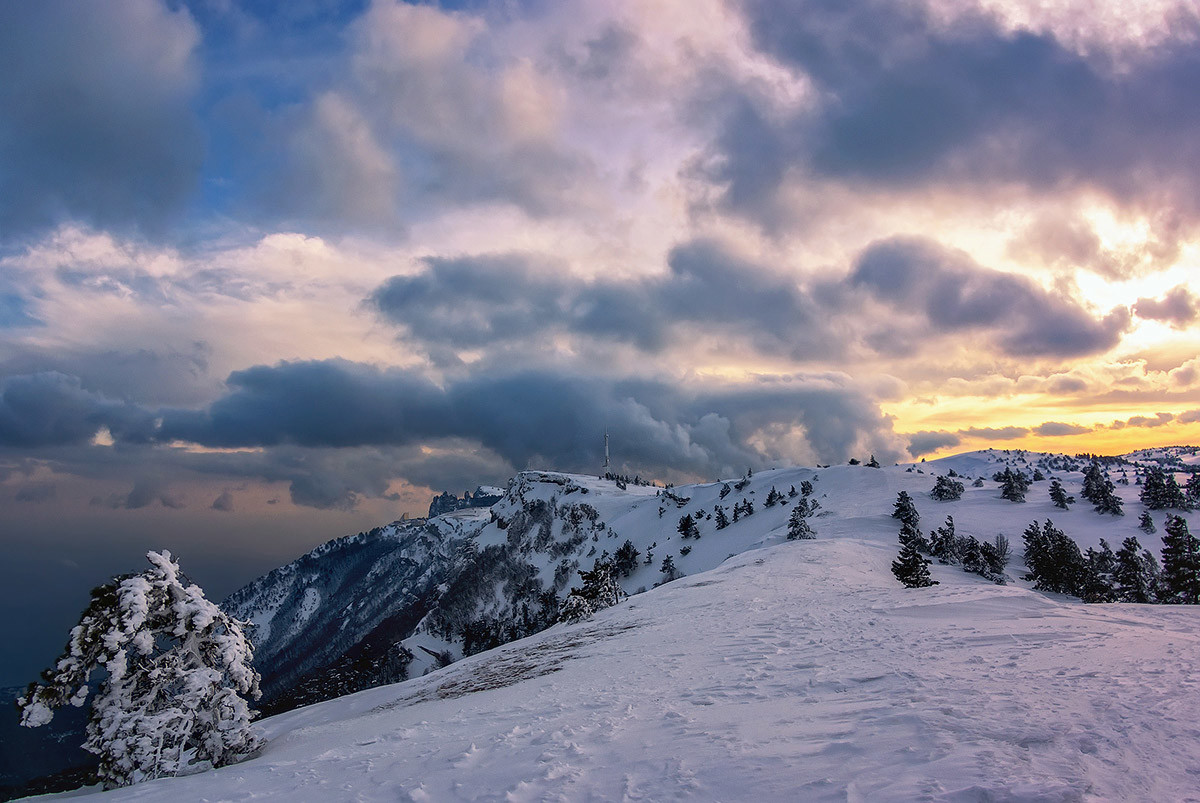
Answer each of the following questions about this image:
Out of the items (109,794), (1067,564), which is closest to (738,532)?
(1067,564)

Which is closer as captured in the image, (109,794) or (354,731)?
(109,794)

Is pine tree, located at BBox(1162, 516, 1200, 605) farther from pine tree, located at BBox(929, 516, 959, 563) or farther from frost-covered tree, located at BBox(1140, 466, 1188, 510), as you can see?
frost-covered tree, located at BBox(1140, 466, 1188, 510)

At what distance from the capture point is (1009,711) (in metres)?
9.27

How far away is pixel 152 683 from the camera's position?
17.3 meters

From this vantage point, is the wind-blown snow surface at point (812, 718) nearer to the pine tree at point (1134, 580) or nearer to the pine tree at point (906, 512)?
the pine tree at point (1134, 580)

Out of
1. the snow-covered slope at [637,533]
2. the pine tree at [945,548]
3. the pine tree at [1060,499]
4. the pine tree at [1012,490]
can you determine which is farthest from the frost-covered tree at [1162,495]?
the pine tree at [945,548]

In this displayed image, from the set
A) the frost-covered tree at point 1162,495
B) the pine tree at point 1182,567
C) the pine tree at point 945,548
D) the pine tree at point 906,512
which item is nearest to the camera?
the pine tree at point 1182,567

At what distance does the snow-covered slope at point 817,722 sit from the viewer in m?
7.39

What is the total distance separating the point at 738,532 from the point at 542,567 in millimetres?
75015

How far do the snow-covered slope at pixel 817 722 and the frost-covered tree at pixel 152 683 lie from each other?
7.50 feet

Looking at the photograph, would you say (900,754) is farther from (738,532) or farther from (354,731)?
(738,532)

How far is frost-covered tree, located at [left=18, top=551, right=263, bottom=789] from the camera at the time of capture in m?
16.3

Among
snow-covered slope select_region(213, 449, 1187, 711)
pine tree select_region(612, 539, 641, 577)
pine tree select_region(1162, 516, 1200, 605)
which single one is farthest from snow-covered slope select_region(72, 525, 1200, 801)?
pine tree select_region(612, 539, 641, 577)

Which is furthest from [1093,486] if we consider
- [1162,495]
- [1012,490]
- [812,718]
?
[812,718]
